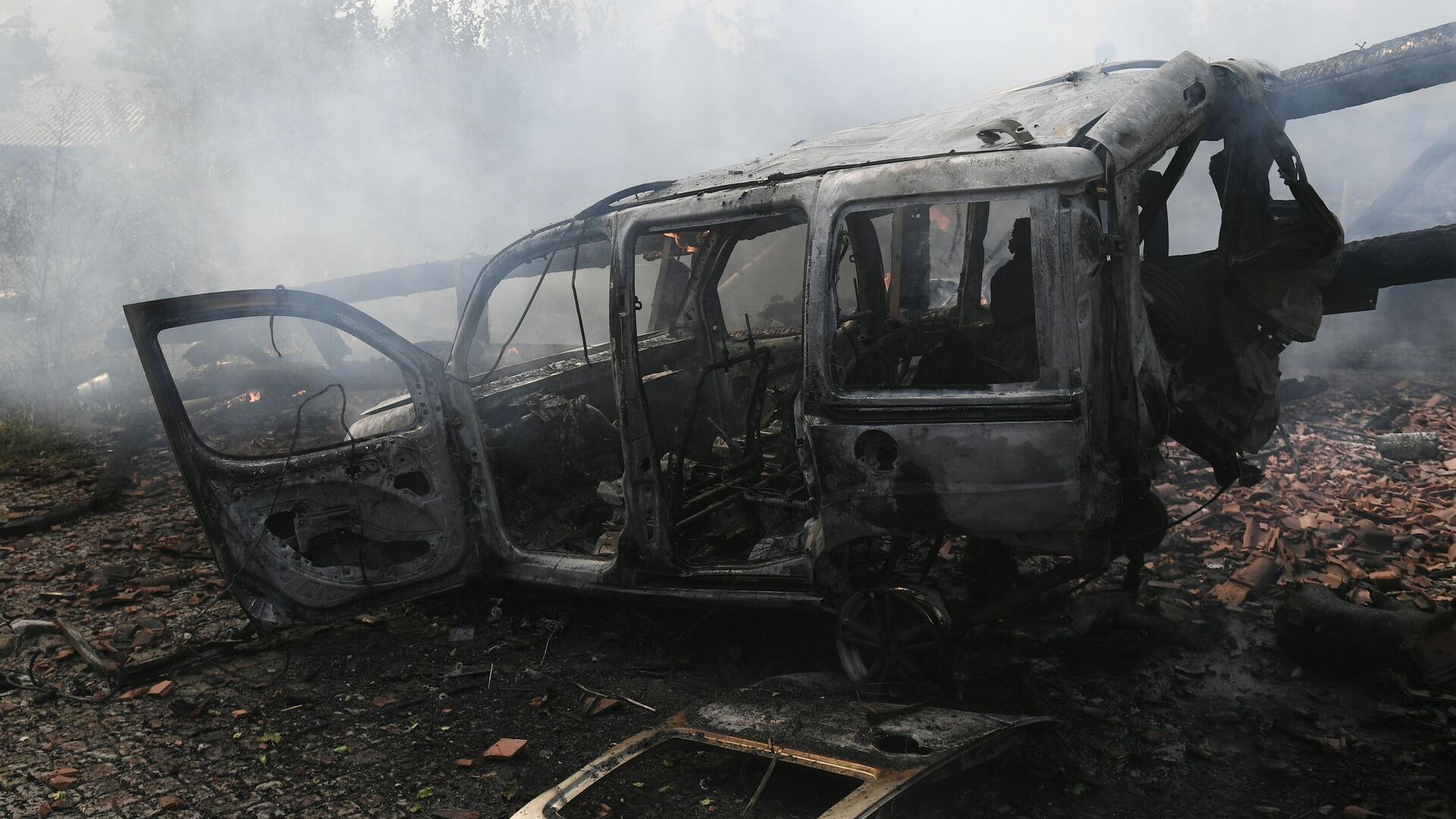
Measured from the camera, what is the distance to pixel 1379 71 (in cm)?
472

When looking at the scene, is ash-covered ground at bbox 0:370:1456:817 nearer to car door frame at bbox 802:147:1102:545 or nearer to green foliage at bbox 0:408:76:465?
car door frame at bbox 802:147:1102:545

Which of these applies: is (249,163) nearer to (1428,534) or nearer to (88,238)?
(88,238)

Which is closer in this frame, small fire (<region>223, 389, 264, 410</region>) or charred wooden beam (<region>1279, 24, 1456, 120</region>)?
charred wooden beam (<region>1279, 24, 1456, 120</region>)

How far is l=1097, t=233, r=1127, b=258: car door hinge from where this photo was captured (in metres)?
3.00

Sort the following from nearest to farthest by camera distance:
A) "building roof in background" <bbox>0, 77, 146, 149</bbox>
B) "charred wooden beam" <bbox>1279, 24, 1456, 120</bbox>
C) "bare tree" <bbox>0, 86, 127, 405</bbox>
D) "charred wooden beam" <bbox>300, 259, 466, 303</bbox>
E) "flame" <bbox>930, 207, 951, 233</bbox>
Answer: "charred wooden beam" <bbox>1279, 24, 1456, 120</bbox>, "flame" <bbox>930, 207, 951, 233</bbox>, "charred wooden beam" <bbox>300, 259, 466, 303</bbox>, "bare tree" <bbox>0, 86, 127, 405</bbox>, "building roof in background" <bbox>0, 77, 146, 149</bbox>

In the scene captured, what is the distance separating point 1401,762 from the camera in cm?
302

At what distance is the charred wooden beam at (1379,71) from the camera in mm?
4617

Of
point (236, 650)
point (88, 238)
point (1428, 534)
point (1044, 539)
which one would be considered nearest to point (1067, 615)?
point (1044, 539)

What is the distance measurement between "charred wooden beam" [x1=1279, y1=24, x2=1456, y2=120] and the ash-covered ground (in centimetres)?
182

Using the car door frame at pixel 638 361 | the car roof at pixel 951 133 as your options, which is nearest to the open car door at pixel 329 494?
the car door frame at pixel 638 361

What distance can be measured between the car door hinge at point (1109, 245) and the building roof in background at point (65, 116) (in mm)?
21478

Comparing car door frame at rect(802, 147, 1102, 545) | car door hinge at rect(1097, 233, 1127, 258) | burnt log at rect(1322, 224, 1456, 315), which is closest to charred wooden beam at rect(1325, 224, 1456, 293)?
burnt log at rect(1322, 224, 1456, 315)

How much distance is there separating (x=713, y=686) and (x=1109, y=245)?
240 cm

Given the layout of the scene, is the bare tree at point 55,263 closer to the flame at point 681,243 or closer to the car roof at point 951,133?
the flame at point 681,243
